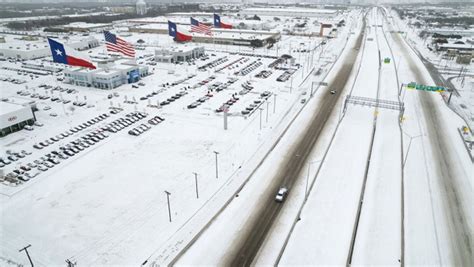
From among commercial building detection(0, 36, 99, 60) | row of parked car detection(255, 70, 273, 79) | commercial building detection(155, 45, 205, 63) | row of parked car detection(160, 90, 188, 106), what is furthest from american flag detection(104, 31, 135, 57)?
commercial building detection(0, 36, 99, 60)

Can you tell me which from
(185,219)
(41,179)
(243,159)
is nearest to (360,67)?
(243,159)

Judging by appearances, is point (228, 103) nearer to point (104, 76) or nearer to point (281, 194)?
point (281, 194)

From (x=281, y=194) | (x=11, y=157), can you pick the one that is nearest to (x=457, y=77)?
(x=281, y=194)

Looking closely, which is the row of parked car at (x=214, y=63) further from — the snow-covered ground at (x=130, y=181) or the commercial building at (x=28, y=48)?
the commercial building at (x=28, y=48)

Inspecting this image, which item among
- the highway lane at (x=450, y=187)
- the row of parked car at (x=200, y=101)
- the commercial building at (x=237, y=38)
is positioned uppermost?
the commercial building at (x=237, y=38)

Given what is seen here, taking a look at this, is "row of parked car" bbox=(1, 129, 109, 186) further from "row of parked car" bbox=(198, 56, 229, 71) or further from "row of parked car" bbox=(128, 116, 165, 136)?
"row of parked car" bbox=(198, 56, 229, 71)

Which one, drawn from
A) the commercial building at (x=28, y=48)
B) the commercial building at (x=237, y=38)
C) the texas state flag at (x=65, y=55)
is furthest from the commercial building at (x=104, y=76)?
the commercial building at (x=237, y=38)
